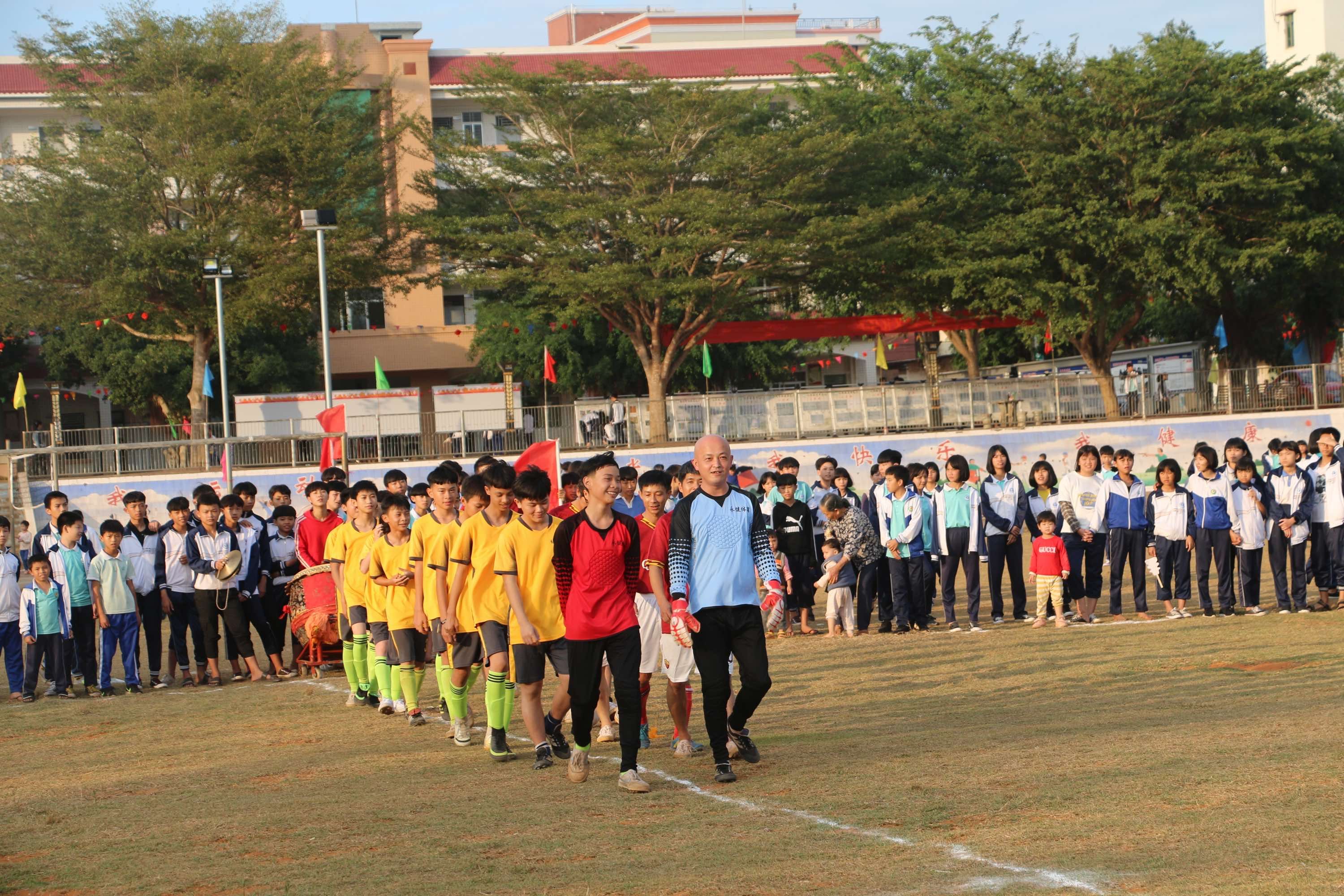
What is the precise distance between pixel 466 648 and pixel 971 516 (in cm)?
732

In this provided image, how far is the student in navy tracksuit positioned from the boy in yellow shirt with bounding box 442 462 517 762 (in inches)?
378

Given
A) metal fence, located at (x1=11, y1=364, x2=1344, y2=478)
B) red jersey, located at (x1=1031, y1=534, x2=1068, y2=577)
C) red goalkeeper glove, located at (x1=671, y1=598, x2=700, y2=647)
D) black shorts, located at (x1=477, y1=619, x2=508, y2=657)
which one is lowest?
red jersey, located at (x1=1031, y1=534, x2=1068, y2=577)

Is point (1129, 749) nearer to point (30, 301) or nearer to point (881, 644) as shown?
point (881, 644)

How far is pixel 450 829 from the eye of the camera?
6.69 m

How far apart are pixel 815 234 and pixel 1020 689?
992 inches

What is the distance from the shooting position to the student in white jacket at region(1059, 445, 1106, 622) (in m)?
14.8

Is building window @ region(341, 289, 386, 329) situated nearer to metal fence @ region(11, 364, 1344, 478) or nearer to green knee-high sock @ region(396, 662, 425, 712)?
metal fence @ region(11, 364, 1344, 478)

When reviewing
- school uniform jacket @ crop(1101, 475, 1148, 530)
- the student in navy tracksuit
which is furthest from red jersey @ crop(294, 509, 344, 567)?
the student in navy tracksuit

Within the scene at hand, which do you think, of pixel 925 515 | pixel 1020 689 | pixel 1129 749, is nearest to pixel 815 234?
pixel 925 515

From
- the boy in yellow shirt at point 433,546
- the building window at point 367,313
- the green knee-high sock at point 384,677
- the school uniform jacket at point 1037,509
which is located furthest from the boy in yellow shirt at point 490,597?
the building window at point 367,313

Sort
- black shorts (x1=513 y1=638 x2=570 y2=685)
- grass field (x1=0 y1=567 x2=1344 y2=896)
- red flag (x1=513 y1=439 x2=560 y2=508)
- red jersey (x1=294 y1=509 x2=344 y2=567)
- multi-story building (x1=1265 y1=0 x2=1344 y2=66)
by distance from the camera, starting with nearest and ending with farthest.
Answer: grass field (x1=0 y1=567 x2=1344 y2=896) < black shorts (x1=513 y1=638 x2=570 y2=685) < red jersey (x1=294 y1=509 x2=344 y2=567) < red flag (x1=513 y1=439 x2=560 y2=508) < multi-story building (x1=1265 y1=0 x2=1344 y2=66)

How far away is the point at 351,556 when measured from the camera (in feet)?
37.2

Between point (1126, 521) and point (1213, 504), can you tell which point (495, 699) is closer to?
A: point (1126, 521)

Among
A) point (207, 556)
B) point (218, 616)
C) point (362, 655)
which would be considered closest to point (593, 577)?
point (362, 655)
